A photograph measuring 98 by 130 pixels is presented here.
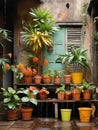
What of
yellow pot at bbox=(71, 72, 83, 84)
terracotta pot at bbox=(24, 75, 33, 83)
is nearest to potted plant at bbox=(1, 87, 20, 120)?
terracotta pot at bbox=(24, 75, 33, 83)

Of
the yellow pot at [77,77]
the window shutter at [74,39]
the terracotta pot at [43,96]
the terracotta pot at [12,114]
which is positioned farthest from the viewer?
the window shutter at [74,39]

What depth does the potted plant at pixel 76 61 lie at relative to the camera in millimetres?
8930

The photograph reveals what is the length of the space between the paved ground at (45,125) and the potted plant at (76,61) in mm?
1377

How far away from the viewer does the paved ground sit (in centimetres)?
717

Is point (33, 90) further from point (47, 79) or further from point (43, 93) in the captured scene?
point (47, 79)

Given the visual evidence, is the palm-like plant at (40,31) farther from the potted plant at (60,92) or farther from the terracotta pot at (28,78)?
the potted plant at (60,92)

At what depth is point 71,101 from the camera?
8.74 metres

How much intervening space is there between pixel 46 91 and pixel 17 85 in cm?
93

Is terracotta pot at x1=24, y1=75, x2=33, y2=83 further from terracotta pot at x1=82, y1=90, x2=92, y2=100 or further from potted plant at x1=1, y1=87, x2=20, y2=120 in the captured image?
terracotta pot at x1=82, y1=90, x2=92, y2=100

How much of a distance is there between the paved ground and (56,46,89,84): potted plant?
1.38 m

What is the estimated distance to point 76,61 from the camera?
9031 millimetres

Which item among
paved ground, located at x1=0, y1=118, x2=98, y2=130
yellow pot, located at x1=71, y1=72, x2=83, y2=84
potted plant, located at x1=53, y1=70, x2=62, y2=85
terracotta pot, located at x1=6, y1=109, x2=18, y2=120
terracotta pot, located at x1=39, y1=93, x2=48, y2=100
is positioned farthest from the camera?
yellow pot, located at x1=71, y1=72, x2=83, y2=84

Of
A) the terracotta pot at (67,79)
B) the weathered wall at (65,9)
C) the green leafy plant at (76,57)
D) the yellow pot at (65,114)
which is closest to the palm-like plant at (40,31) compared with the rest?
the weathered wall at (65,9)

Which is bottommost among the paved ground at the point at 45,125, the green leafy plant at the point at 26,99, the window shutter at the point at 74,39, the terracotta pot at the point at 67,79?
the paved ground at the point at 45,125
